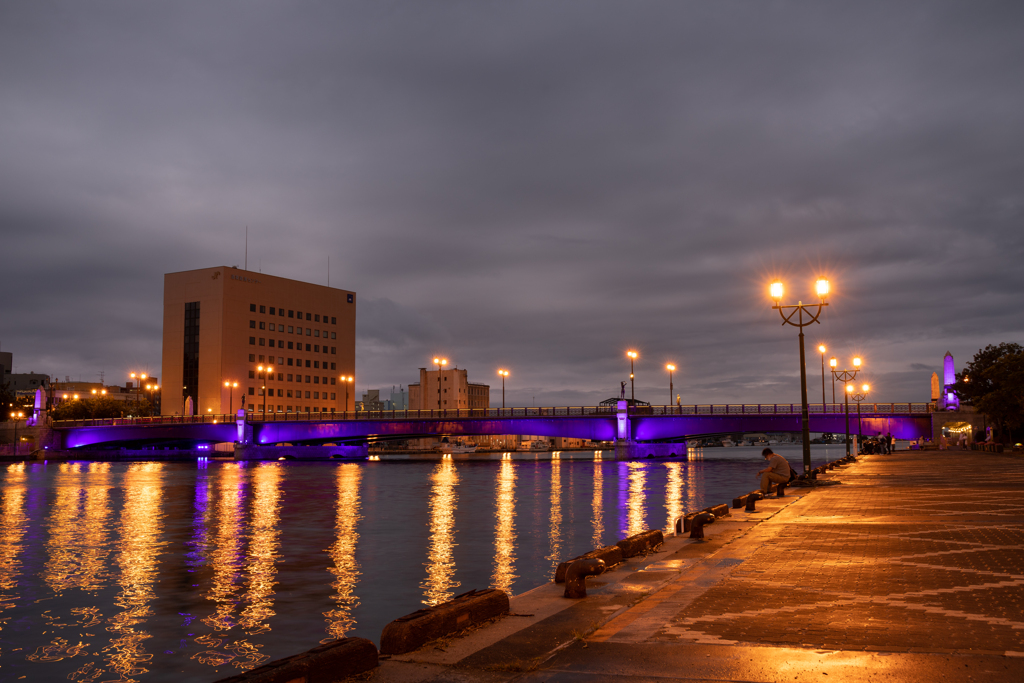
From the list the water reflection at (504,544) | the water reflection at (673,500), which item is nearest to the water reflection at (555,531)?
the water reflection at (504,544)

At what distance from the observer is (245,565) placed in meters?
19.1

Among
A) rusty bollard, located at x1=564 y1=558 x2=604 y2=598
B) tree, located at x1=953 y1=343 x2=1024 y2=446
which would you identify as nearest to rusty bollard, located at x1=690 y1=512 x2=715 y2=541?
rusty bollard, located at x1=564 y1=558 x2=604 y2=598

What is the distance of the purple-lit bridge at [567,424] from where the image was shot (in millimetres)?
88750

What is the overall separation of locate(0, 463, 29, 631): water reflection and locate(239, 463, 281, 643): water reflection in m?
4.03

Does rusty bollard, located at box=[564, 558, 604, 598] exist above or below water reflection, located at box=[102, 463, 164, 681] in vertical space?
above

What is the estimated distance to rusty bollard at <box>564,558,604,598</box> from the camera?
9266mm

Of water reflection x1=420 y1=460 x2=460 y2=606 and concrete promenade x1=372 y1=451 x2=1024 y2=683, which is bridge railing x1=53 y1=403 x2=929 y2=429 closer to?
water reflection x1=420 y1=460 x2=460 y2=606

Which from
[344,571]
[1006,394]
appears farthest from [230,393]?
[344,571]

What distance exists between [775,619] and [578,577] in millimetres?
2464

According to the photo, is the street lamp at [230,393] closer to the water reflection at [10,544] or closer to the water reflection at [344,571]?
the water reflection at [10,544]

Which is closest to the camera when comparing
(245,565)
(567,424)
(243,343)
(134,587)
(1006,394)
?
(134,587)

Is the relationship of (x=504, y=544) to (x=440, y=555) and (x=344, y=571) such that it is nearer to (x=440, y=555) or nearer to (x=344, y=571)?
(x=440, y=555)

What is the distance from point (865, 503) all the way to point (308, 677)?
19.6 m

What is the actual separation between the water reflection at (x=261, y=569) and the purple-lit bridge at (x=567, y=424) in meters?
57.9
